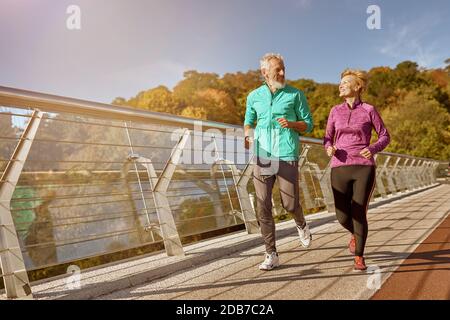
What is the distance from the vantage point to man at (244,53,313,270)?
396 cm

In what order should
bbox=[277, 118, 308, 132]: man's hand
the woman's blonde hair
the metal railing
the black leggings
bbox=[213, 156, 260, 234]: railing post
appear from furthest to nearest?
1. bbox=[213, 156, 260, 234]: railing post
2. the woman's blonde hair
3. the black leggings
4. bbox=[277, 118, 308, 132]: man's hand
5. the metal railing

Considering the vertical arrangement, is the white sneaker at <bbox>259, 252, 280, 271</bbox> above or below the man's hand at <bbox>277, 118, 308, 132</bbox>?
below

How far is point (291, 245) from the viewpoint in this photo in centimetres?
529

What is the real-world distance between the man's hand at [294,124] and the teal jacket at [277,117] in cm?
9

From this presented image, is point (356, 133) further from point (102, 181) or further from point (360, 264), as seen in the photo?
point (102, 181)

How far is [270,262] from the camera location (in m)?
3.96

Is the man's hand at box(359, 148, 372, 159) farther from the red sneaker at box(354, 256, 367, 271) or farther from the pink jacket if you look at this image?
the red sneaker at box(354, 256, 367, 271)

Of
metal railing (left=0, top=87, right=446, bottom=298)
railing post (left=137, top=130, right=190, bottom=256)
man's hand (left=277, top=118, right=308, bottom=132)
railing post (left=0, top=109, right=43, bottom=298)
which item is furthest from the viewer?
railing post (left=137, top=130, right=190, bottom=256)

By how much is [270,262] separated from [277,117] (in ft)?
4.28

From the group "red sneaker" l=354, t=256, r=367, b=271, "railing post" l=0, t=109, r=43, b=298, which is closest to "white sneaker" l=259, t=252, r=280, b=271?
"red sneaker" l=354, t=256, r=367, b=271

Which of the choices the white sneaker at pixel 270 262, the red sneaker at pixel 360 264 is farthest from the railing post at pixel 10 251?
the red sneaker at pixel 360 264

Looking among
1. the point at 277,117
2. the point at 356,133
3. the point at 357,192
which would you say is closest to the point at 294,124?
the point at 277,117

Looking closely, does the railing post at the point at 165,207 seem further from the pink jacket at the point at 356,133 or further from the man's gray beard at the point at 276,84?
the pink jacket at the point at 356,133
